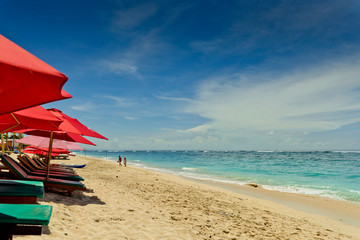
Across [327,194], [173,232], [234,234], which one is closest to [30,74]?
[173,232]

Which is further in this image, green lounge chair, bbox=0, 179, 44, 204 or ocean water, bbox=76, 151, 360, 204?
ocean water, bbox=76, 151, 360, 204

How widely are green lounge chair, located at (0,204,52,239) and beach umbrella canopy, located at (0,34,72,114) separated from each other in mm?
1074

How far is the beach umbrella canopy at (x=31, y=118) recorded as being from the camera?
3.59 meters

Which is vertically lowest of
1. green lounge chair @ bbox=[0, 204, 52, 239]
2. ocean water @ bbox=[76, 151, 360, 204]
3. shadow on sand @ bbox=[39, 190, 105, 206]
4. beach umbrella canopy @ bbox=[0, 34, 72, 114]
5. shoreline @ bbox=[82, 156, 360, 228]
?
shoreline @ bbox=[82, 156, 360, 228]

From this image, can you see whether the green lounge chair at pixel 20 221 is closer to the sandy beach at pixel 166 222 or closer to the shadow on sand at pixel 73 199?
the sandy beach at pixel 166 222

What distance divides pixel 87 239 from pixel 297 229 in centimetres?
577

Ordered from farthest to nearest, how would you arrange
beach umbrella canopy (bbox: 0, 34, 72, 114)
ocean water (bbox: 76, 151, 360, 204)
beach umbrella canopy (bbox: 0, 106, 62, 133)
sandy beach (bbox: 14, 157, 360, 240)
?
ocean water (bbox: 76, 151, 360, 204)
sandy beach (bbox: 14, 157, 360, 240)
beach umbrella canopy (bbox: 0, 106, 62, 133)
beach umbrella canopy (bbox: 0, 34, 72, 114)

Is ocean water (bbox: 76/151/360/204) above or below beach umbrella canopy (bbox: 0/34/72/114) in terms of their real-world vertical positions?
below

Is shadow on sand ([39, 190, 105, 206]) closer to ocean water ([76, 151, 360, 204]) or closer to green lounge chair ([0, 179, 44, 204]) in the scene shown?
green lounge chair ([0, 179, 44, 204])

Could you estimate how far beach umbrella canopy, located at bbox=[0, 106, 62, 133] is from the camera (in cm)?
Result: 359

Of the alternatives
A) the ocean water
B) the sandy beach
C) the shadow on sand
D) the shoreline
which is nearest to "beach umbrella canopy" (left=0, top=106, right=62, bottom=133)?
the sandy beach

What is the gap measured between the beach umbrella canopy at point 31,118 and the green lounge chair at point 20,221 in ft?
4.88

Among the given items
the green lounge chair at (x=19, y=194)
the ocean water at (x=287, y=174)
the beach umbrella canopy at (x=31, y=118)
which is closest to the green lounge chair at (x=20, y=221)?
the green lounge chair at (x=19, y=194)

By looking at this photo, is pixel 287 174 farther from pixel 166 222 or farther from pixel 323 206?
pixel 166 222
